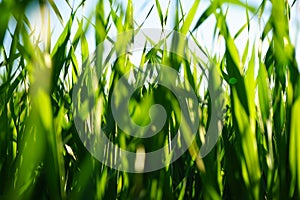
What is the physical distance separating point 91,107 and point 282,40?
210 millimetres

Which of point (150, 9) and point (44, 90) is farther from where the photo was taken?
point (150, 9)

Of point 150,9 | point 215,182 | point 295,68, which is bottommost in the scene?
point 215,182

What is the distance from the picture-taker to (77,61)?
2.14 feet

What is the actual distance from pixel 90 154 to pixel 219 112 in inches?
6.3

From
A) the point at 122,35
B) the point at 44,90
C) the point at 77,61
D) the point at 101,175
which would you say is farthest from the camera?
the point at 77,61

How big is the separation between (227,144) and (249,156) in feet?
0.25

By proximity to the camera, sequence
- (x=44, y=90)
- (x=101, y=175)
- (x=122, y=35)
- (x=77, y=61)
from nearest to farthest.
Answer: (x=44, y=90) < (x=101, y=175) < (x=122, y=35) < (x=77, y=61)

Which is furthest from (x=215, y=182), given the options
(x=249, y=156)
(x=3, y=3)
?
(x=3, y=3)

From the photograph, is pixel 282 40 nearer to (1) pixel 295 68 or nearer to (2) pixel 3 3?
(1) pixel 295 68

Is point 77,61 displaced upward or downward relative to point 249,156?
upward

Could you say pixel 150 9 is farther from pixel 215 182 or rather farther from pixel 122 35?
pixel 215 182

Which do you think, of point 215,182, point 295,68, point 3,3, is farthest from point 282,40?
point 3,3

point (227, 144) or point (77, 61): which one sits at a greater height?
point (77, 61)

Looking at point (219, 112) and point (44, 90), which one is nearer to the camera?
point (44, 90)
